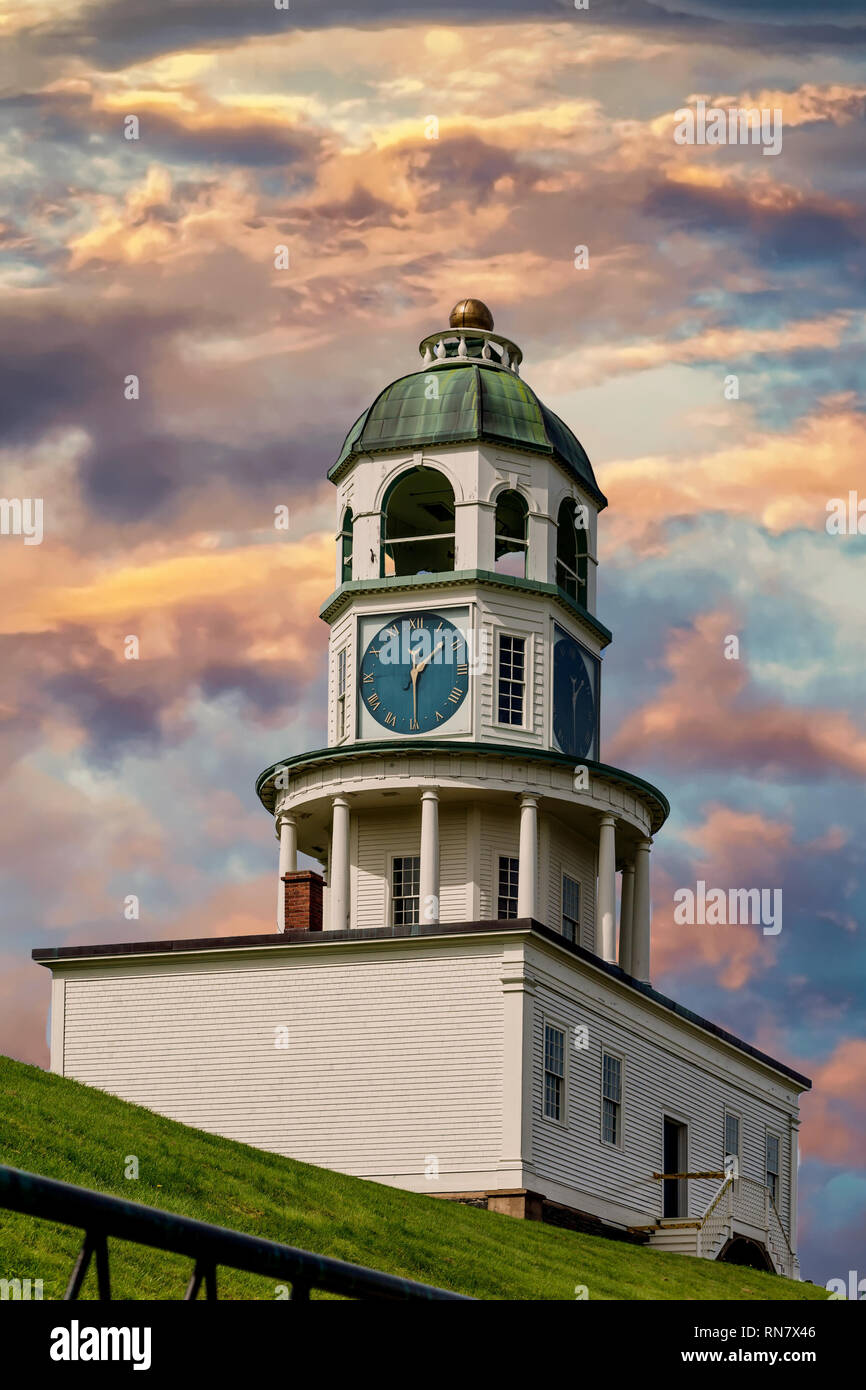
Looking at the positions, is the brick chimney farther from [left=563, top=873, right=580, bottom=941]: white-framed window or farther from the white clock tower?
[left=563, top=873, right=580, bottom=941]: white-framed window

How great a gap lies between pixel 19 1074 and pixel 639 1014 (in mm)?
19243

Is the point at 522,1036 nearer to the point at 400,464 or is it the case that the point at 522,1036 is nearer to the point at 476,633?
the point at 476,633

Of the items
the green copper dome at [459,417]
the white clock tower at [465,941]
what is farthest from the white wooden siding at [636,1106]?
the green copper dome at [459,417]

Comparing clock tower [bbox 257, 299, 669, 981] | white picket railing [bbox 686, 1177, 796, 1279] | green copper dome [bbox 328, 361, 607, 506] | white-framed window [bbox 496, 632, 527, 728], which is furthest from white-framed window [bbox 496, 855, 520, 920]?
green copper dome [bbox 328, 361, 607, 506]

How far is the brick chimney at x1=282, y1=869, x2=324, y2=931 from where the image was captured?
44.2 m

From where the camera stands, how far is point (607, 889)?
46812 mm

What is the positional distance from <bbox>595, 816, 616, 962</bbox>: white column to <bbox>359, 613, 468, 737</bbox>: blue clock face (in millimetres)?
4349

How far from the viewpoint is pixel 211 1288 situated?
23.3 feet

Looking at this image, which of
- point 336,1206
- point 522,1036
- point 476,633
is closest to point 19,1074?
point 336,1206

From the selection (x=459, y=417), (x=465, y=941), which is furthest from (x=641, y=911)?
(x=459, y=417)

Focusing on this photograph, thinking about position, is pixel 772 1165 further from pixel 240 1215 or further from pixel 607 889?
pixel 240 1215

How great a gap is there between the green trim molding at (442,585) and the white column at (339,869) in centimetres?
521

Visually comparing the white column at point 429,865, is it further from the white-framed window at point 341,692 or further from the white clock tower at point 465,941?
the white-framed window at point 341,692
